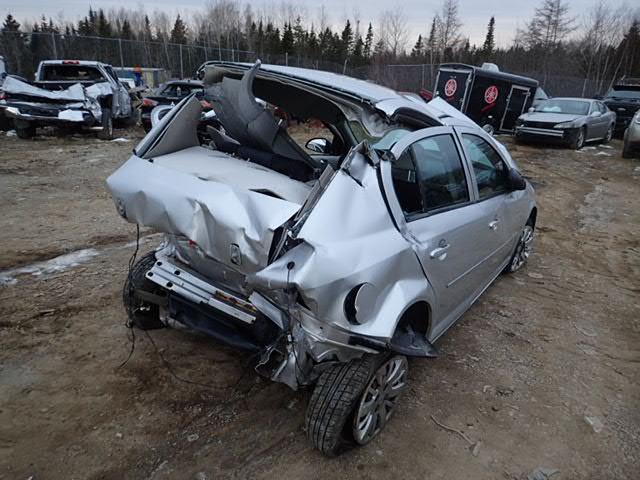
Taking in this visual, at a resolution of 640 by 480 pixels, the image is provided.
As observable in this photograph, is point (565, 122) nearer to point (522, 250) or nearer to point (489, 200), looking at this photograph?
point (522, 250)

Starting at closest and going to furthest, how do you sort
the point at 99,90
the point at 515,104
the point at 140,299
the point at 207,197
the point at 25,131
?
1. the point at 207,197
2. the point at 140,299
3. the point at 25,131
4. the point at 99,90
5. the point at 515,104

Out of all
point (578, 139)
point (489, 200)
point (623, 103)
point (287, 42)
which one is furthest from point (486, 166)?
point (287, 42)

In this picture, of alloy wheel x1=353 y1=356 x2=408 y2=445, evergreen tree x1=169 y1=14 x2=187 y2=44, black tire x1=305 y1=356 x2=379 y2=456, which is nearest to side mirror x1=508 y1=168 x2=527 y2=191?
alloy wheel x1=353 y1=356 x2=408 y2=445

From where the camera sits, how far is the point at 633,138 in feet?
40.1

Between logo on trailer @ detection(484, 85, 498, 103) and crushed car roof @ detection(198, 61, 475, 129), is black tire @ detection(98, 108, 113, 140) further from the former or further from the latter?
logo on trailer @ detection(484, 85, 498, 103)

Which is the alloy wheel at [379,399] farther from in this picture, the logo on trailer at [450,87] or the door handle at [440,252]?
the logo on trailer at [450,87]

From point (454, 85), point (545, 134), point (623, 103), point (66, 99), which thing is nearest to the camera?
point (66, 99)

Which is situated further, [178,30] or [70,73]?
[178,30]

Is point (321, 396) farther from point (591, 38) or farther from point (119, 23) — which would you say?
point (119, 23)

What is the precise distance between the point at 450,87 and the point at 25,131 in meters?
12.8

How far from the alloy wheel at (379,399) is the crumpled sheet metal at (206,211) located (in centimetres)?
92

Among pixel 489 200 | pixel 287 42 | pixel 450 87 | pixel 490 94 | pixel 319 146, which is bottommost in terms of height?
pixel 489 200

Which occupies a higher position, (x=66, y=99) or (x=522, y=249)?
(x=66, y=99)

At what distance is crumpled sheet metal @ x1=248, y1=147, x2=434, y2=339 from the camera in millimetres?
2098
